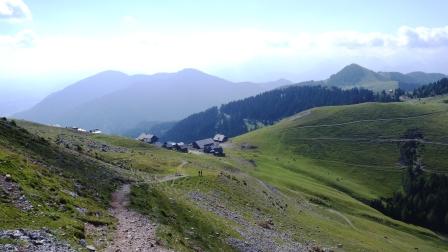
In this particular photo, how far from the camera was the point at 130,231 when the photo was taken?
38.9 meters

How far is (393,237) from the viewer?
9888 centimetres

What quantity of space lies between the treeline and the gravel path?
4730 inches

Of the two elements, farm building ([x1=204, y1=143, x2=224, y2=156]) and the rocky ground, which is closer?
the rocky ground

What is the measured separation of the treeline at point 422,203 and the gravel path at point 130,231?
120148mm

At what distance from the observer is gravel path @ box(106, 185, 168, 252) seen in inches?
1384

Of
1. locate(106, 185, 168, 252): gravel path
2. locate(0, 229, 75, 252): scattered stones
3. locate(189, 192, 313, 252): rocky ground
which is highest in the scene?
locate(0, 229, 75, 252): scattered stones

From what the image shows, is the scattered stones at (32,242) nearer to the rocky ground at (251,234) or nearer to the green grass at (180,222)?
the green grass at (180,222)

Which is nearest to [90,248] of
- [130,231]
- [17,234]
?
[17,234]

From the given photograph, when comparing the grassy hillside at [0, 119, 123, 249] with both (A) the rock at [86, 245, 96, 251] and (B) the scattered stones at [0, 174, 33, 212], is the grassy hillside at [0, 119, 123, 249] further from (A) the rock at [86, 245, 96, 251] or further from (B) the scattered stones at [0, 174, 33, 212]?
(A) the rock at [86, 245, 96, 251]

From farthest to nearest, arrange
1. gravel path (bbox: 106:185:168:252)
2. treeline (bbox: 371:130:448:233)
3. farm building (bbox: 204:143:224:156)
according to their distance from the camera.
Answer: farm building (bbox: 204:143:224:156) < treeline (bbox: 371:130:448:233) < gravel path (bbox: 106:185:168:252)

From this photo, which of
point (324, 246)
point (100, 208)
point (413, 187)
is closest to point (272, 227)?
point (324, 246)

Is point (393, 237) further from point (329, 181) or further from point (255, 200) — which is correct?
point (329, 181)

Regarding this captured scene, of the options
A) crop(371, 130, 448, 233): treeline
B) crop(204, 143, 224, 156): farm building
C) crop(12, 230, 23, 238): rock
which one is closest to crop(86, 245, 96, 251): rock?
crop(12, 230, 23, 238): rock

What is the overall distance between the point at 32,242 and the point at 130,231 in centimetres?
1136
